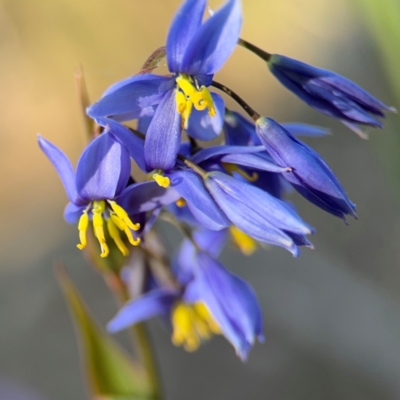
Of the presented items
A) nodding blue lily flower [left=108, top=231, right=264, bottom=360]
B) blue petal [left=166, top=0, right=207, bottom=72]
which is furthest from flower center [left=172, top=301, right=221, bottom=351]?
blue petal [left=166, top=0, right=207, bottom=72]

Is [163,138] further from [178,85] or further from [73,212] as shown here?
[73,212]

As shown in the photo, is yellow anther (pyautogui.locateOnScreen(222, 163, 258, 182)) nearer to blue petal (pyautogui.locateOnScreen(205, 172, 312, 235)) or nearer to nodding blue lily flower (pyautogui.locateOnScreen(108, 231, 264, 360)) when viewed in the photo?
blue petal (pyautogui.locateOnScreen(205, 172, 312, 235))

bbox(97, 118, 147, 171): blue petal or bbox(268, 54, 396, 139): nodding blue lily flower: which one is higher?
bbox(268, 54, 396, 139): nodding blue lily flower

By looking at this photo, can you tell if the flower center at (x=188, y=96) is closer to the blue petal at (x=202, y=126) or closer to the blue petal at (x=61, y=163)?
the blue petal at (x=202, y=126)

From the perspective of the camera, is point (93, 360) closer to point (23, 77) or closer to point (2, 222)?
point (2, 222)

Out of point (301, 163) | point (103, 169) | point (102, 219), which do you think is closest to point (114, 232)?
point (102, 219)
